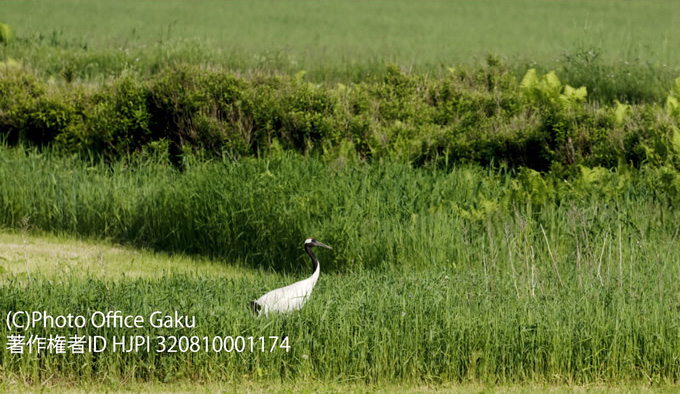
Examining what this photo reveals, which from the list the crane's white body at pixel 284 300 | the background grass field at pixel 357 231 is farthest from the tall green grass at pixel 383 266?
the crane's white body at pixel 284 300

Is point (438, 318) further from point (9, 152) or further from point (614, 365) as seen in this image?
point (9, 152)

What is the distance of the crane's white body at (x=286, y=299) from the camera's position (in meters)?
8.22

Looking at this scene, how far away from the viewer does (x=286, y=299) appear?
A: 27.2 feet

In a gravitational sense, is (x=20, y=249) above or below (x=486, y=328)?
below

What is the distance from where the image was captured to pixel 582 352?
796 centimetres

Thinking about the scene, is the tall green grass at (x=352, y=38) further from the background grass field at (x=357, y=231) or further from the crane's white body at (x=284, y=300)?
the crane's white body at (x=284, y=300)

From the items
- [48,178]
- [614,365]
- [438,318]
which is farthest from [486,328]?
[48,178]

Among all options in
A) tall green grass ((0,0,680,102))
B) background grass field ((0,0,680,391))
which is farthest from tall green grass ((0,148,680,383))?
tall green grass ((0,0,680,102))

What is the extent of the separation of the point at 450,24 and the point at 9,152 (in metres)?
19.6

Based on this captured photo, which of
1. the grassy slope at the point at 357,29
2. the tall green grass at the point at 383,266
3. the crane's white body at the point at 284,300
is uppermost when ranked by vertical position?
the grassy slope at the point at 357,29

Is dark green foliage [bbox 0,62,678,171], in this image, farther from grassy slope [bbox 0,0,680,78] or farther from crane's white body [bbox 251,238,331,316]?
crane's white body [bbox 251,238,331,316]

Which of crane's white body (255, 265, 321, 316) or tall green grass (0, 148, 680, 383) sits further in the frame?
crane's white body (255, 265, 321, 316)

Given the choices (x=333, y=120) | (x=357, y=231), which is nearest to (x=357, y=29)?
(x=333, y=120)

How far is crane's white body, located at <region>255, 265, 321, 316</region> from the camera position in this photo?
8.22m
